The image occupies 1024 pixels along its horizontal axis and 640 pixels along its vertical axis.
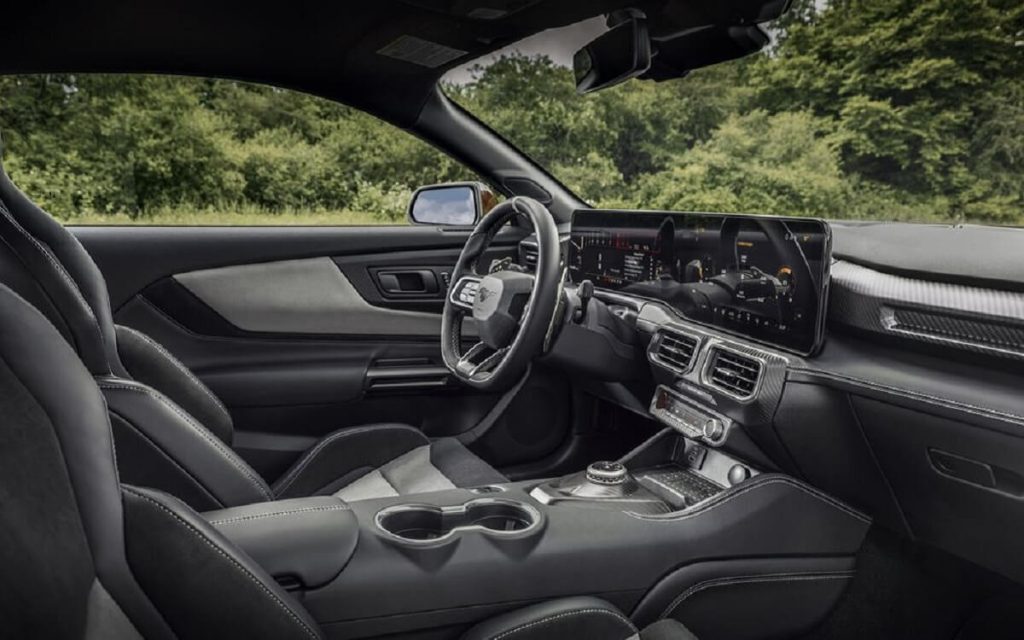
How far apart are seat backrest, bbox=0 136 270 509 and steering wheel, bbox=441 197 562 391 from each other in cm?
62

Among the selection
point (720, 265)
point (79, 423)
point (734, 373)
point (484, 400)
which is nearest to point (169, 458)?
point (79, 423)

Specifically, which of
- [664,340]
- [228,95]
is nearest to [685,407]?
[664,340]

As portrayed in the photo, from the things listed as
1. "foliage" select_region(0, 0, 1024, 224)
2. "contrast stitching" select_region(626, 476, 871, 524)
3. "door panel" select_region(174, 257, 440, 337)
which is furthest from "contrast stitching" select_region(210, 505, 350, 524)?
"door panel" select_region(174, 257, 440, 337)

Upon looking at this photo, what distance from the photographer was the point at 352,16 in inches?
93.8

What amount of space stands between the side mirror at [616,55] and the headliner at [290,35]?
0.23 feet

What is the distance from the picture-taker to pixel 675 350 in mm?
→ 2109

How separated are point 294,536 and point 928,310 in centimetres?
Answer: 119

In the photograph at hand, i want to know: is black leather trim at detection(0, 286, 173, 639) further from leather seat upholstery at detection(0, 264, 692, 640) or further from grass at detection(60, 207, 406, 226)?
grass at detection(60, 207, 406, 226)

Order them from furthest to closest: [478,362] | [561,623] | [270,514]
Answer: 1. [478,362]
2. [561,623]
3. [270,514]

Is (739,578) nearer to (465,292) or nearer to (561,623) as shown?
(561,623)

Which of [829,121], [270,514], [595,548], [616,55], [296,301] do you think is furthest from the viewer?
→ [829,121]

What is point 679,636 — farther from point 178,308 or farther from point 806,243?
point 178,308

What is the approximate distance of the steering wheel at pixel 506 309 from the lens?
1816mm

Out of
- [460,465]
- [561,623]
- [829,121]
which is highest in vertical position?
[829,121]
